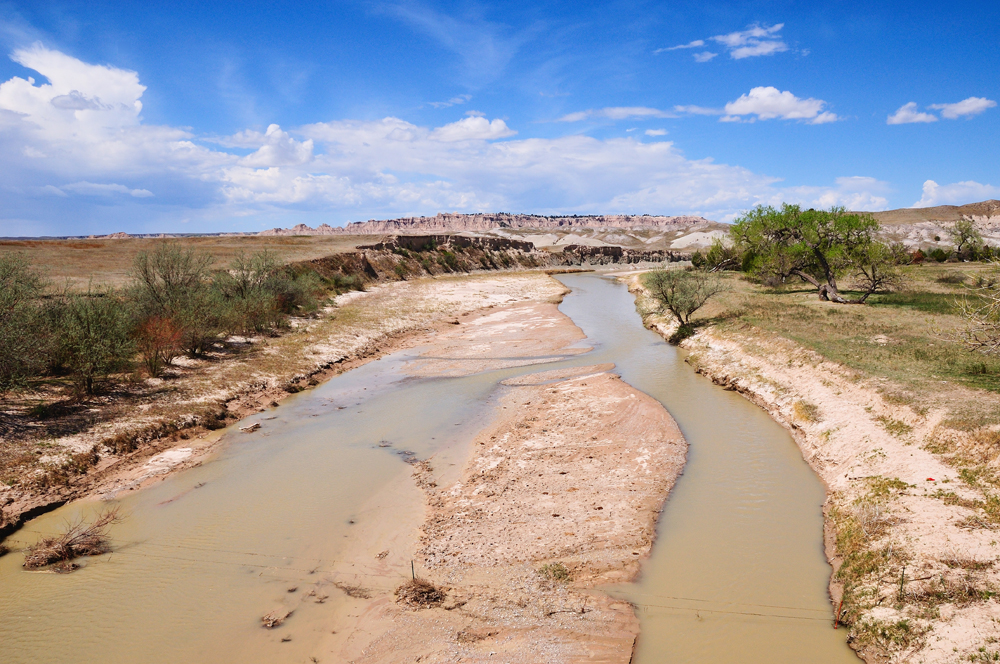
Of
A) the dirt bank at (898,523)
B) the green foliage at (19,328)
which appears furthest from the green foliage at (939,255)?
the green foliage at (19,328)

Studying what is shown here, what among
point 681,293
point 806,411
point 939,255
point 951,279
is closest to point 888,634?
point 806,411

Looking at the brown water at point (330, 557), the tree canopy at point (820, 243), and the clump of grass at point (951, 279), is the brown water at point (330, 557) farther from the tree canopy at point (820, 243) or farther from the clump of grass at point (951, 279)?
the clump of grass at point (951, 279)

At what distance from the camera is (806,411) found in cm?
1557

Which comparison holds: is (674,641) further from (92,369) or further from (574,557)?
(92,369)

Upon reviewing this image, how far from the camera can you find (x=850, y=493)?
1078 centimetres

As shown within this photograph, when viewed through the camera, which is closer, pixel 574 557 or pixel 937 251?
pixel 574 557

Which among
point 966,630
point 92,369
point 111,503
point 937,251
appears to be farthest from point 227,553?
point 937,251

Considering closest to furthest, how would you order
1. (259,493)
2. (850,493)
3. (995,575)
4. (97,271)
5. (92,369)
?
(995,575) < (850,493) < (259,493) < (92,369) < (97,271)

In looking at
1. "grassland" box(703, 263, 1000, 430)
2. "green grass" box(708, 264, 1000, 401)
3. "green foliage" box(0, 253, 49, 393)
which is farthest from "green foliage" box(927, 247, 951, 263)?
"green foliage" box(0, 253, 49, 393)

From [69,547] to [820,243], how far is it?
1544 inches

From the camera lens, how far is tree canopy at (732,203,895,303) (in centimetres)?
3181

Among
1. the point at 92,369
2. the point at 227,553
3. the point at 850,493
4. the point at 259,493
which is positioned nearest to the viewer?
the point at 227,553

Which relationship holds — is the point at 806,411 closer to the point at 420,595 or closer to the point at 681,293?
the point at 420,595

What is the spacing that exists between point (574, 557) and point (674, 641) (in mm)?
2060
